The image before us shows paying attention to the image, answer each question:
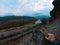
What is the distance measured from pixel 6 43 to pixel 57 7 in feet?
41.5

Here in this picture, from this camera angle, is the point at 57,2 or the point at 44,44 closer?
the point at 44,44

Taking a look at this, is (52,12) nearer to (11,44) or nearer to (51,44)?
(11,44)

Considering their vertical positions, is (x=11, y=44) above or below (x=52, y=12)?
below

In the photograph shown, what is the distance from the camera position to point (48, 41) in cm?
684

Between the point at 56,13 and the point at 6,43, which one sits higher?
the point at 56,13

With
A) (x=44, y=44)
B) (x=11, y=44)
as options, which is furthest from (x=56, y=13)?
(x=44, y=44)

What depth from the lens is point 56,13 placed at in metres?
29.5

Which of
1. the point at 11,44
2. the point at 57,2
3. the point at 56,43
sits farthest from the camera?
the point at 11,44

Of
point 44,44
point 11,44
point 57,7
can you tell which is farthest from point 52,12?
point 44,44

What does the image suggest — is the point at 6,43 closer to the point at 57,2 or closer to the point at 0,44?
the point at 0,44

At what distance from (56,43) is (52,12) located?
24098 millimetres

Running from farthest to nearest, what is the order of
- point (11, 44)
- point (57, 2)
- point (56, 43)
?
point (11, 44) → point (57, 2) → point (56, 43)

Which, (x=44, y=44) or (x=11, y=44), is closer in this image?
(x=44, y=44)

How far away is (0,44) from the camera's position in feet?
126
